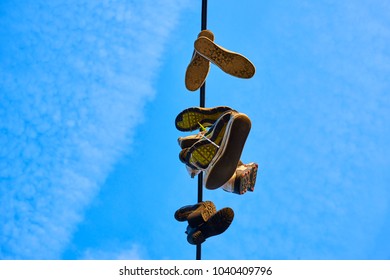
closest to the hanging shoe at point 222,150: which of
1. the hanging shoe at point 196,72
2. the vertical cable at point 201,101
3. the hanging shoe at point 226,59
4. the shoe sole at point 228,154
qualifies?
the shoe sole at point 228,154

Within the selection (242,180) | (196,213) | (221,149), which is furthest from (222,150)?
(196,213)

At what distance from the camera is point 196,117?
8.45 feet

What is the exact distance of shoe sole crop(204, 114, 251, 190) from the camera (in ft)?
7.04

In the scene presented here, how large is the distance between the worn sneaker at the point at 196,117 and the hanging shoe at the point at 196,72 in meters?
0.20

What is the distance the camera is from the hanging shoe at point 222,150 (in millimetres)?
2152

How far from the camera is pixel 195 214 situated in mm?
2426

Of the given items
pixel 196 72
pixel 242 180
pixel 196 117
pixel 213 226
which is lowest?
pixel 213 226

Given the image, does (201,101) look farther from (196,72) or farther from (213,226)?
(213,226)

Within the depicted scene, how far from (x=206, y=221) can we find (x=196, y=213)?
7 centimetres
